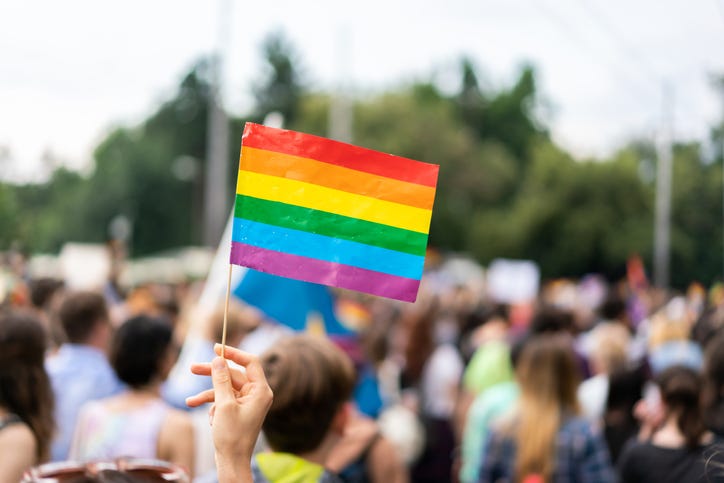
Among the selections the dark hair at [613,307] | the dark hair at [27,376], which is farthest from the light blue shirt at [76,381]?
the dark hair at [613,307]

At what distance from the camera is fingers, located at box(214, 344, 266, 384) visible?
1961 millimetres

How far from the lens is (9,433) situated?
285 cm

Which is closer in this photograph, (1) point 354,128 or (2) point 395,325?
(2) point 395,325

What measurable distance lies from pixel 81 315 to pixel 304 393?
235cm

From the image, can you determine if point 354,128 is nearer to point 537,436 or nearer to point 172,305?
point 172,305

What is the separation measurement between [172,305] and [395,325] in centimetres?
233

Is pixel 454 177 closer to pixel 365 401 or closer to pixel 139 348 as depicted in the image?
pixel 365 401

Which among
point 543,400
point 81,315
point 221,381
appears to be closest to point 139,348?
point 81,315

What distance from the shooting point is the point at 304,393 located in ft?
8.85

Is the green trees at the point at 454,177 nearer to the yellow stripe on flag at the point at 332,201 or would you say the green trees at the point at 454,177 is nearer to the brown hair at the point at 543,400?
the brown hair at the point at 543,400

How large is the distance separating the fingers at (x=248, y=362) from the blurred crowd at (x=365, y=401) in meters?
0.04

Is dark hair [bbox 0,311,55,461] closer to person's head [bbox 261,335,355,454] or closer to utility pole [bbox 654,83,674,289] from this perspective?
person's head [bbox 261,335,355,454]

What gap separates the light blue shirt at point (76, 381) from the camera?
4.30 m

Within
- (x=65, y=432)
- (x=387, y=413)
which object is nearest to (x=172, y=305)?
(x=387, y=413)
